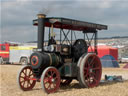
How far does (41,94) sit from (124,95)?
2.35 metres

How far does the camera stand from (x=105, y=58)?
19.1 metres

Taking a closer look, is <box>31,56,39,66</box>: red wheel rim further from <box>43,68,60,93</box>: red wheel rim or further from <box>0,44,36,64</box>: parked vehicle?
<box>0,44,36,64</box>: parked vehicle

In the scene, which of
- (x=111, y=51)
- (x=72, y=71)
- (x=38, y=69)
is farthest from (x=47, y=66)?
(x=111, y=51)

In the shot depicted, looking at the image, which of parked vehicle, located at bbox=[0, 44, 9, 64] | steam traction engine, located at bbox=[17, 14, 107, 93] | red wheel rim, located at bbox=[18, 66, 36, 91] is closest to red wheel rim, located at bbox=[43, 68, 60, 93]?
steam traction engine, located at bbox=[17, 14, 107, 93]

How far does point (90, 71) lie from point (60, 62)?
119 cm

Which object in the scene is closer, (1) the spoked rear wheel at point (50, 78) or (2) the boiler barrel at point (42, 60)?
(1) the spoked rear wheel at point (50, 78)

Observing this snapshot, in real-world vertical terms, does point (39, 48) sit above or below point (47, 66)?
above

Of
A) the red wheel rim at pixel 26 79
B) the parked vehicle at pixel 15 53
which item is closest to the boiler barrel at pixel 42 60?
the red wheel rim at pixel 26 79

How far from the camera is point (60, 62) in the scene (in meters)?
7.26

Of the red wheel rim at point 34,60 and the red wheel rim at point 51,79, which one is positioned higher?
the red wheel rim at point 34,60

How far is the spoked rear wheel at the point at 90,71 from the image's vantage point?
7243 mm

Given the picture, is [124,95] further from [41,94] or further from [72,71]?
[41,94]

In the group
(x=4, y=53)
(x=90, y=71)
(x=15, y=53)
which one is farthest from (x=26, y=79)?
(x=4, y=53)

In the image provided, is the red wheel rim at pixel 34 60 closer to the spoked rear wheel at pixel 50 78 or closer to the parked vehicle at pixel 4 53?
the spoked rear wheel at pixel 50 78
